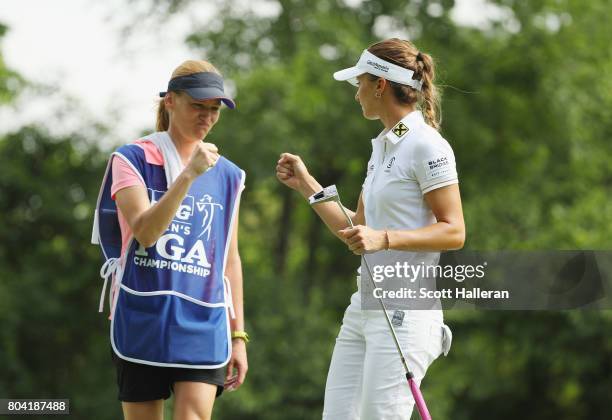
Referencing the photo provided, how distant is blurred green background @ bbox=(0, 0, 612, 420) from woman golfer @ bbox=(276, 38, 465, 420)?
1267cm

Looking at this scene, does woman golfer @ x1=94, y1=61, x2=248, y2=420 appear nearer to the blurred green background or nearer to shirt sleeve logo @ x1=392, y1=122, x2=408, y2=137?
shirt sleeve logo @ x1=392, y1=122, x2=408, y2=137

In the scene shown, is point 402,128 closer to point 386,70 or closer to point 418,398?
point 386,70

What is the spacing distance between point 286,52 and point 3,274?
19.9ft

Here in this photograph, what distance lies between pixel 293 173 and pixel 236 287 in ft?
1.61

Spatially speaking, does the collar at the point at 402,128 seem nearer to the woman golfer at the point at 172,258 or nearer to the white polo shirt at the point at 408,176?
the white polo shirt at the point at 408,176

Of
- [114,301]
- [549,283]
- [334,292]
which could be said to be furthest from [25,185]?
[114,301]

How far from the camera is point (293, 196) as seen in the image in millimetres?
19281

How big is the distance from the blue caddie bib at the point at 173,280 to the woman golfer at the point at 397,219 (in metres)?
0.47

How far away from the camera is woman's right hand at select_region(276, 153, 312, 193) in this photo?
13.1 ft

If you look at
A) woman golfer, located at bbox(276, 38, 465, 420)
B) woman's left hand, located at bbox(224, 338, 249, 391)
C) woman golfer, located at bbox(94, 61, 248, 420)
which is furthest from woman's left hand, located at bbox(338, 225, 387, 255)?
woman's left hand, located at bbox(224, 338, 249, 391)

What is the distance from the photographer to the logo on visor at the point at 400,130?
3590 mm

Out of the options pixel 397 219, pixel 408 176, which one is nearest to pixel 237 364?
pixel 397 219

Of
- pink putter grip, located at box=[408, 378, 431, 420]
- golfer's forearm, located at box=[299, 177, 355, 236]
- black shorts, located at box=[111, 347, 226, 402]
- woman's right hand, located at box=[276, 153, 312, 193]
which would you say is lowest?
pink putter grip, located at box=[408, 378, 431, 420]

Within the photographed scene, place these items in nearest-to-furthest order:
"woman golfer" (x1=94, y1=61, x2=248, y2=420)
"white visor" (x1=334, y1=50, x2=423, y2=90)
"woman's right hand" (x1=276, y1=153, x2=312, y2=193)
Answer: "woman golfer" (x1=94, y1=61, x2=248, y2=420) < "white visor" (x1=334, y1=50, x2=423, y2=90) < "woman's right hand" (x1=276, y1=153, x2=312, y2=193)
